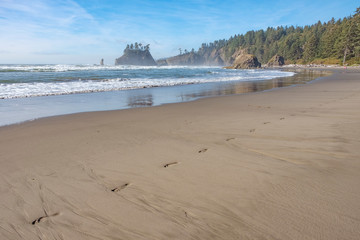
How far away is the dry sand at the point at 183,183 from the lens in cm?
202

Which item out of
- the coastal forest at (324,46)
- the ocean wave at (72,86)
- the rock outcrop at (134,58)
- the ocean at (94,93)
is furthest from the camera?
the rock outcrop at (134,58)

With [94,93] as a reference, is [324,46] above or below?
above

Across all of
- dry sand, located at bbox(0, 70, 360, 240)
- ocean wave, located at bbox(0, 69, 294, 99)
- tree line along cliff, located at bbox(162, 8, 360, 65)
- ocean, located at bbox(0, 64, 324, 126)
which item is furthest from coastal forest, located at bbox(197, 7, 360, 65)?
dry sand, located at bbox(0, 70, 360, 240)

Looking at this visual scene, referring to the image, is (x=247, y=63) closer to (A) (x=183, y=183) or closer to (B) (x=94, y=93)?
(B) (x=94, y=93)

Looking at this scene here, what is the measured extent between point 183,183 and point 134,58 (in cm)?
17652

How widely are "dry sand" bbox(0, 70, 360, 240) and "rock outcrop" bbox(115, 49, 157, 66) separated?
6759 inches

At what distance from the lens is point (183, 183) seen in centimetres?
278

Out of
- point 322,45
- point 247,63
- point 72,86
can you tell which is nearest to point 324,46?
point 322,45

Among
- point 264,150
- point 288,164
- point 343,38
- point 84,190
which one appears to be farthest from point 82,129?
point 343,38

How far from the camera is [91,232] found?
2014 millimetres

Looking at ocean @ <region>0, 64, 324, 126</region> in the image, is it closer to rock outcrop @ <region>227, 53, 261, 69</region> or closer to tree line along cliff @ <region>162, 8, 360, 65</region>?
tree line along cliff @ <region>162, 8, 360, 65</region>

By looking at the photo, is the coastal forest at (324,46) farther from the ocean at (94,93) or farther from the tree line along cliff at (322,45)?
the ocean at (94,93)

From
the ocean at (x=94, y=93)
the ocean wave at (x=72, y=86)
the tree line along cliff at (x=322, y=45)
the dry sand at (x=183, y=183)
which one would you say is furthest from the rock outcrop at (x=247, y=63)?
the dry sand at (x=183, y=183)

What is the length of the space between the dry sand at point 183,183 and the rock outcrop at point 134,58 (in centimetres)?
17168
